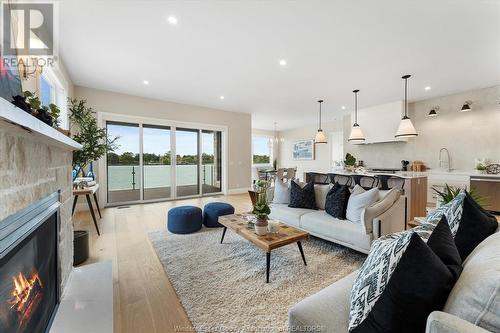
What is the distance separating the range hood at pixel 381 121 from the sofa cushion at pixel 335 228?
4.09 m

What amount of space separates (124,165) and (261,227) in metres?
4.66

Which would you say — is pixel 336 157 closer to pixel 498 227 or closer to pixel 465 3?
pixel 465 3

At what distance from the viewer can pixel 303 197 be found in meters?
3.34

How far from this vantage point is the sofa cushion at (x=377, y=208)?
2381mm

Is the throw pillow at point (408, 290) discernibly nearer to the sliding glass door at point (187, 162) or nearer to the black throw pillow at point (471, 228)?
the black throw pillow at point (471, 228)

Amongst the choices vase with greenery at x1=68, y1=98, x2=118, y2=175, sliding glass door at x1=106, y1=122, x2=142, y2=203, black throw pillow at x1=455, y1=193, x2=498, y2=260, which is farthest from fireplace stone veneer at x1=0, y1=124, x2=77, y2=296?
sliding glass door at x1=106, y1=122, x2=142, y2=203

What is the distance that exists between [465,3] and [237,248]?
3724 millimetres

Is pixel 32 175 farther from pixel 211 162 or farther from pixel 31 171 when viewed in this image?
pixel 211 162

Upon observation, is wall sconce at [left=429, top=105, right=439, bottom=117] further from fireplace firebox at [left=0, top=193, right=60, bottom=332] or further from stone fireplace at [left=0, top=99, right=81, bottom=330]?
fireplace firebox at [left=0, top=193, right=60, bottom=332]

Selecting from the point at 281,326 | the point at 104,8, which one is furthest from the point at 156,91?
the point at 281,326

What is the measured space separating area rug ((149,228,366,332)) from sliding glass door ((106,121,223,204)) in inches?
120

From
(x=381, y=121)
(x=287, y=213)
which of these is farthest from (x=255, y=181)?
(x=381, y=121)

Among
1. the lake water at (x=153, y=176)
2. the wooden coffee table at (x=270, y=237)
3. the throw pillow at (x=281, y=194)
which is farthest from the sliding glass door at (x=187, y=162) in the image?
the wooden coffee table at (x=270, y=237)

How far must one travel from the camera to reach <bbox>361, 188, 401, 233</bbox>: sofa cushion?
7.81 feet
